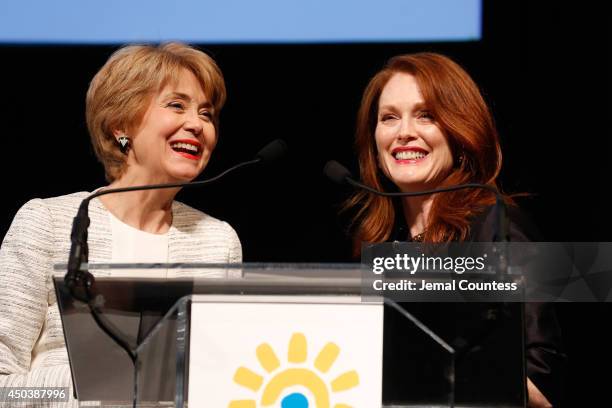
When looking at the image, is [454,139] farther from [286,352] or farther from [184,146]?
[286,352]

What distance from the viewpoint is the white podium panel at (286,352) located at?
1134mm

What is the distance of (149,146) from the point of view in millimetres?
1986

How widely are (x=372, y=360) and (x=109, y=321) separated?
1.24 ft

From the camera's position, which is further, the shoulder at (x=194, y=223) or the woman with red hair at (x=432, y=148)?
the shoulder at (x=194, y=223)

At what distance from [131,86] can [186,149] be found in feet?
0.65

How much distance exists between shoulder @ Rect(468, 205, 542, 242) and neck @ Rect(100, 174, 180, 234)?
0.73 meters

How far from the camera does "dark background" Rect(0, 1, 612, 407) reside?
239cm

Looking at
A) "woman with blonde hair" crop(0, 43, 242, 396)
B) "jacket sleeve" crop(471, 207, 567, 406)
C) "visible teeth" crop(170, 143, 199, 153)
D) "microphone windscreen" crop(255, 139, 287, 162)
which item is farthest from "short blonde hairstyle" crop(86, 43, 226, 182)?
"jacket sleeve" crop(471, 207, 567, 406)

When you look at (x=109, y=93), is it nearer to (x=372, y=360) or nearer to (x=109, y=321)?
(x=109, y=321)

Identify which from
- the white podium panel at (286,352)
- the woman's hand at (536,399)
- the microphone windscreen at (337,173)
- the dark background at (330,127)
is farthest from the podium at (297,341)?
the dark background at (330,127)

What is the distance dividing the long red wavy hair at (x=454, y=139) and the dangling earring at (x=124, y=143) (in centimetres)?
62

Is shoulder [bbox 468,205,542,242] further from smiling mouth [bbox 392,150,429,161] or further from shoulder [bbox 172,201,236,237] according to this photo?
shoulder [bbox 172,201,236,237]

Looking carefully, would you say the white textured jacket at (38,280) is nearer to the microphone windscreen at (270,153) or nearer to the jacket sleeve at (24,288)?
the jacket sleeve at (24,288)

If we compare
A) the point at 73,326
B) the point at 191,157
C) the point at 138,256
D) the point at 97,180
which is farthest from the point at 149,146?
the point at 73,326
